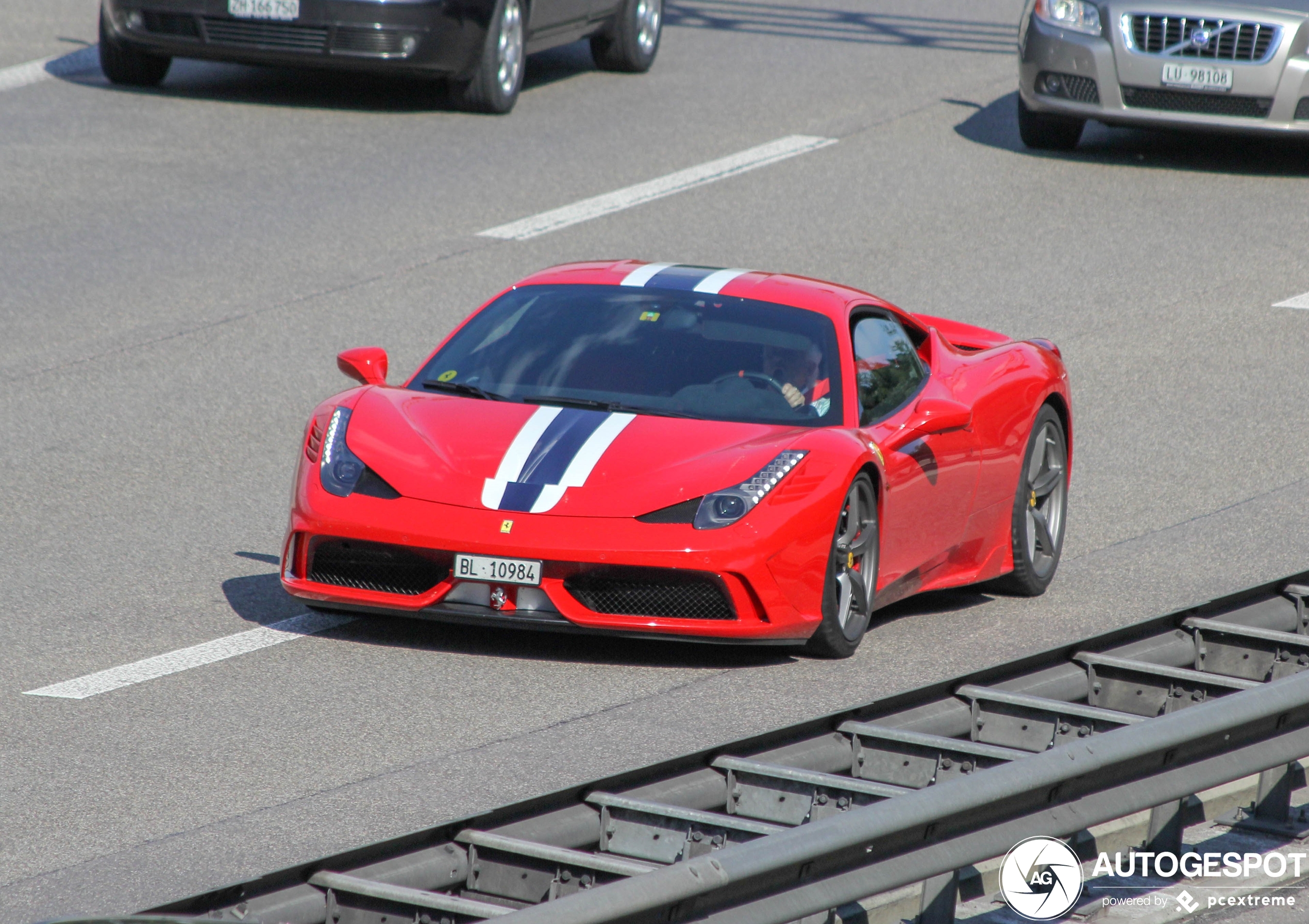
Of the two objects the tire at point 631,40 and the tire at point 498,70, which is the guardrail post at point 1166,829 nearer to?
the tire at point 498,70

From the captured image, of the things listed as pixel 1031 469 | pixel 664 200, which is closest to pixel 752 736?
pixel 1031 469

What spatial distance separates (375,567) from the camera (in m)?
6.97

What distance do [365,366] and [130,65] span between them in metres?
9.70

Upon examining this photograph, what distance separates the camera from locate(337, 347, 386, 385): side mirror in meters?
7.80

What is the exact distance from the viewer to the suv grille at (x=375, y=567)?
6.88 m

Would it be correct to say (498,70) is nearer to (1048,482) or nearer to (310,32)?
(310,32)

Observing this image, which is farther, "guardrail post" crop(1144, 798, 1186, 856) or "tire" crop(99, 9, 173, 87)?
"tire" crop(99, 9, 173, 87)

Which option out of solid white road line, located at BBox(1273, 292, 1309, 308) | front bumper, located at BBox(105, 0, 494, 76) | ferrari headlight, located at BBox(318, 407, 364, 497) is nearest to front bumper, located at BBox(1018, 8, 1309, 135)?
solid white road line, located at BBox(1273, 292, 1309, 308)

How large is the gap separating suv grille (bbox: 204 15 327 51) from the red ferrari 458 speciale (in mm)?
7804

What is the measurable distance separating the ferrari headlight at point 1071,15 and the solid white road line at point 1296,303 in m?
3.36

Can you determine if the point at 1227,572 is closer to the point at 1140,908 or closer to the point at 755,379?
the point at 755,379

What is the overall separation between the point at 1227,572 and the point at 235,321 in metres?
5.72

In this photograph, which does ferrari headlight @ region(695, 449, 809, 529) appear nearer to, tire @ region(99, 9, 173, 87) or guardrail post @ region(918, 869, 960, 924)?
guardrail post @ region(918, 869, 960, 924)

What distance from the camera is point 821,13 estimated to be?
22.1 meters
